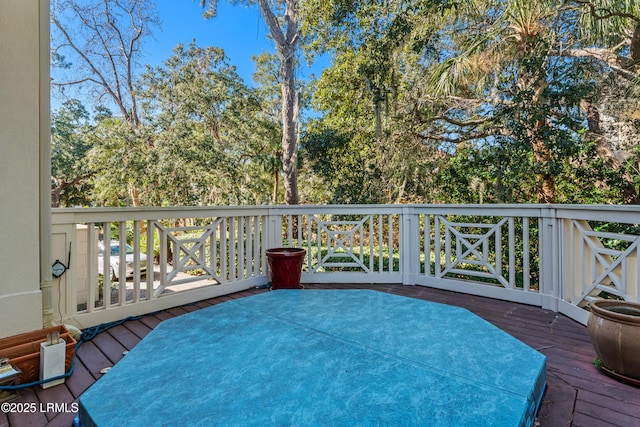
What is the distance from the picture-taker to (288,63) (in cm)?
761

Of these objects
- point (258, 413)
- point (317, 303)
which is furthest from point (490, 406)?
point (317, 303)

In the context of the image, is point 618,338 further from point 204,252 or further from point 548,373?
point 204,252

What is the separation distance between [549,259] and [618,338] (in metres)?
1.40

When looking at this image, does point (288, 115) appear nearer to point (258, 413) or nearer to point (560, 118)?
point (560, 118)

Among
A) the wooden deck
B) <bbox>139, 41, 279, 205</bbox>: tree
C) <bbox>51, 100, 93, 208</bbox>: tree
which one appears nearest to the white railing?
the wooden deck

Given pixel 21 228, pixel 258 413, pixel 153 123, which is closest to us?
pixel 258 413

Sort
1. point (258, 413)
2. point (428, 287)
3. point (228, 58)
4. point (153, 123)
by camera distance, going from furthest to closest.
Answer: point (228, 58)
point (153, 123)
point (428, 287)
point (258, 413)

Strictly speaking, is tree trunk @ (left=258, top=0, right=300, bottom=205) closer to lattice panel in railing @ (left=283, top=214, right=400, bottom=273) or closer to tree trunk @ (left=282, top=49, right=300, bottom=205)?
tree trunk @ (left=282, top=49, right=300, bottom=205)

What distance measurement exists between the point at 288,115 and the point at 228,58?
4.15 meters

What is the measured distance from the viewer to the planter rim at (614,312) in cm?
173

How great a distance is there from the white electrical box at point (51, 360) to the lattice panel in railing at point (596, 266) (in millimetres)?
3734

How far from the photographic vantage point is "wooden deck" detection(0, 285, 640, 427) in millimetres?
1536

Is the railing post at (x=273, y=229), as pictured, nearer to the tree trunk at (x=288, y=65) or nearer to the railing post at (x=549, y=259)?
the railing post at (x=549, y=259)

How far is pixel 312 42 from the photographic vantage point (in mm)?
7332
